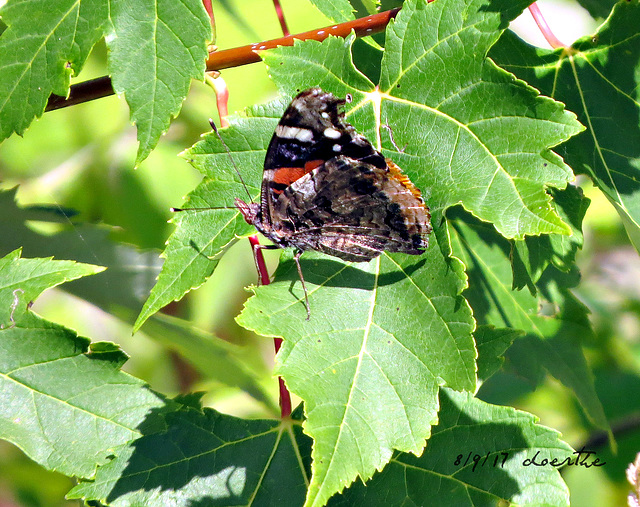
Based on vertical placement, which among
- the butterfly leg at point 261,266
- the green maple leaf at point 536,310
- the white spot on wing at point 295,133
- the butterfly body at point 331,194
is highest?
the white spot on wing at point 295,133

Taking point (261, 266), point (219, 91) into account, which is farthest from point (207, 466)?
point (219, 91)

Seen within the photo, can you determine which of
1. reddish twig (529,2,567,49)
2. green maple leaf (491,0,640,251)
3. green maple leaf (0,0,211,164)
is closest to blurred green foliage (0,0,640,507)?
green maple leaf (0,0,211,164)

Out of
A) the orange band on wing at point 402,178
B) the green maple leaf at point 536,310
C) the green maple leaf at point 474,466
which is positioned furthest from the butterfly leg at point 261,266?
the green maple leaf at point 536,310

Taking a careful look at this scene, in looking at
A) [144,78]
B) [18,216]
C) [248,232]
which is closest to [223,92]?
[144,78]

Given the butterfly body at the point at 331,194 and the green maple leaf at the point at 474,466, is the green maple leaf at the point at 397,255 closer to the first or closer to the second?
the butterfly body at the point at 331,194

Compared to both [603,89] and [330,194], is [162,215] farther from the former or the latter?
[603,89]

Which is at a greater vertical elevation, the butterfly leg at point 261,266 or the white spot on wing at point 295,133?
the white spot on wing at point 295,133

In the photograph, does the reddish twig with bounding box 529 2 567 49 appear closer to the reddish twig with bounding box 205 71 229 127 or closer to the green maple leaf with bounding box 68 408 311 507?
the reddish twig with bounding box 205 71 229 127
